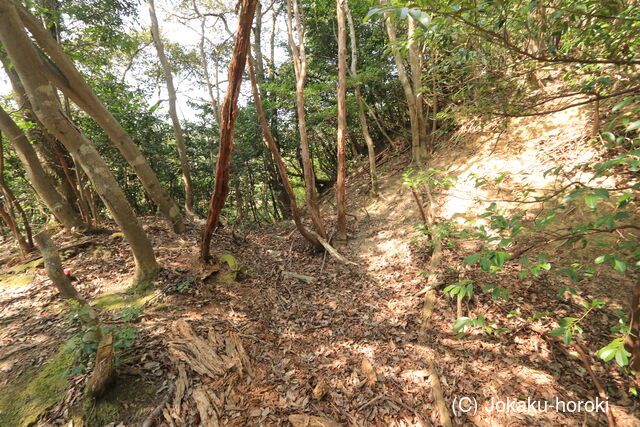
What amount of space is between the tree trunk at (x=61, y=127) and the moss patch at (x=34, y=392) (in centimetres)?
159

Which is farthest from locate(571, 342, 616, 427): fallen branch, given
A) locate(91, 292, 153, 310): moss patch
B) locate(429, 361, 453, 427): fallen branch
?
locate(91, 292, 153, 310): moss patch

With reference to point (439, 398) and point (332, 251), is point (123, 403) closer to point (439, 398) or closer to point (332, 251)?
point (439, 398)

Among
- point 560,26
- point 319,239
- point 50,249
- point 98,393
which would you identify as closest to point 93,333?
point 98,393

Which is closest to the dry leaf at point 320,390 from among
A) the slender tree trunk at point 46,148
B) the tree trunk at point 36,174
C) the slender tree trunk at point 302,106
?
the slender tree trunk at point 302,106

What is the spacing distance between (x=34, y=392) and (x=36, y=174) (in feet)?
16.0

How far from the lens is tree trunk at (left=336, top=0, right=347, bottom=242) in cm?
554

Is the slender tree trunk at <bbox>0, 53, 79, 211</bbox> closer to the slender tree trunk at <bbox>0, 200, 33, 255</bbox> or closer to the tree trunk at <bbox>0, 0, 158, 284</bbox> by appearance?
the slender tree trunk at <bbox>0, 200, 33, 255</bbox>

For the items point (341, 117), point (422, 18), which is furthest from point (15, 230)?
point (422, 18)

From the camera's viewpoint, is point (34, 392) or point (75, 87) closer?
point (34, 392)

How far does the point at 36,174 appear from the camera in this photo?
5.25 meters

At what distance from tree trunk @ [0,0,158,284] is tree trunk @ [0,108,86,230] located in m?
2.24

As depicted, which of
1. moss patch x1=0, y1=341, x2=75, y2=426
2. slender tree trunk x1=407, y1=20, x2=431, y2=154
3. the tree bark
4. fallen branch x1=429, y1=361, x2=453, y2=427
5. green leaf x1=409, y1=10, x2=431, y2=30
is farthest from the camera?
slender tree trunk x1=407, y1=20, x2=431, y2=154

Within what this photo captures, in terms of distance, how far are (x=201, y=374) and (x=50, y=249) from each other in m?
2.08

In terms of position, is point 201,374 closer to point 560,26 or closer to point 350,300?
point 350,300
